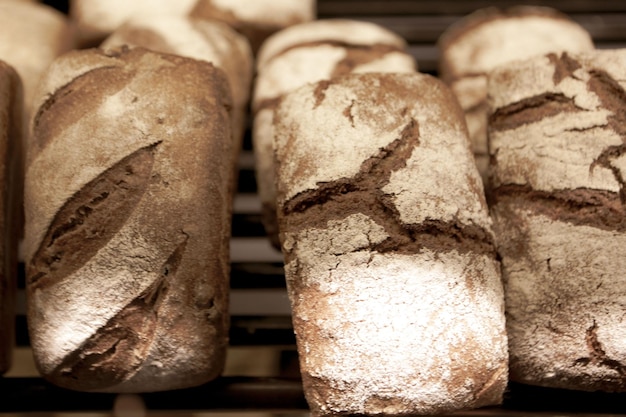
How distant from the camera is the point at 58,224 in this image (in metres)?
0.94

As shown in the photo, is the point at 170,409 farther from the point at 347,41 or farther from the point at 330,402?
the point at 347,41

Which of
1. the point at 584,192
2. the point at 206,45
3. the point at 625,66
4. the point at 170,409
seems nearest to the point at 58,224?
the point at 170,409

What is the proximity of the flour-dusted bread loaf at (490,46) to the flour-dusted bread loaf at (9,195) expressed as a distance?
98 centimetres

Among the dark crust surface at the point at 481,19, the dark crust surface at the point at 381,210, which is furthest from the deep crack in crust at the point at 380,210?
the dark crust surface at the point at 481,19

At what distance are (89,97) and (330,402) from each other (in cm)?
67

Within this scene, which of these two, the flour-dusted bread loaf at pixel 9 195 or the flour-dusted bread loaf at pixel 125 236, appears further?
the flour-dusted bread loaf at pixel 9 195

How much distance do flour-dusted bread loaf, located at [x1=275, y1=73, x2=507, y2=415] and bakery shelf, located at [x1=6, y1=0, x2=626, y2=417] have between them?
0.21 meters

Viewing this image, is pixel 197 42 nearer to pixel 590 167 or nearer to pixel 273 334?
pixel 273 334

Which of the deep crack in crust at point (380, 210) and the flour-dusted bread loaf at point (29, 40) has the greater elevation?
the flour-dusted bread loaf at point (29, 40)

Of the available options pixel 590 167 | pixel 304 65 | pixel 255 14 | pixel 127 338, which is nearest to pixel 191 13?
pixel 255 14

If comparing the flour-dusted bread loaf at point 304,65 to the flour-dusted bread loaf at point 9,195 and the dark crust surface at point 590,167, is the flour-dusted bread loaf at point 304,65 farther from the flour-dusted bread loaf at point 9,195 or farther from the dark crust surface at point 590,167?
the flour-dusted bread loaf at point 9,195

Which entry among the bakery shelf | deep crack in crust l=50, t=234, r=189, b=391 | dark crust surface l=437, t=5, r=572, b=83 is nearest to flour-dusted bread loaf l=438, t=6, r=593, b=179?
dark crust surface l=437, t=5, r=572, b=83

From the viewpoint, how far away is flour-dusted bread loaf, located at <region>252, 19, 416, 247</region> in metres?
1.24

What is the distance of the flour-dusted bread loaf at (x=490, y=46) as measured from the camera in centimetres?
127
